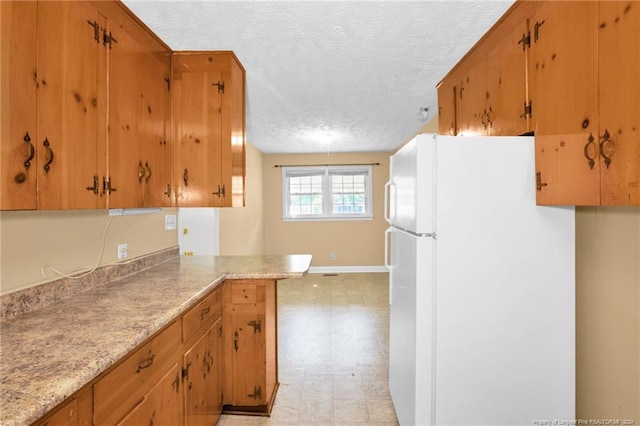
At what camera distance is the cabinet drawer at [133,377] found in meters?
1.01

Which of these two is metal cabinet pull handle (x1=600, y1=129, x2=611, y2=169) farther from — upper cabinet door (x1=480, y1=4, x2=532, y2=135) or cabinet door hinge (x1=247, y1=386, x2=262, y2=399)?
cabinet door hinge (x1=247, y1=386, x2=262, y2=399)

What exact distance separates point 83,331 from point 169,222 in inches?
60.6

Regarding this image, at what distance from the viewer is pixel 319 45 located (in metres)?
2.32

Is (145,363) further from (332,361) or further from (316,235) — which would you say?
(316,235)

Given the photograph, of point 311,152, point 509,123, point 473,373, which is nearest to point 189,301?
point 473,373

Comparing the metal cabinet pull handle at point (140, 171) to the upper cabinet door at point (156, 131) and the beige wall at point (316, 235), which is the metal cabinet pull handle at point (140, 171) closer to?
the upper cabinet door at point (156, 131)

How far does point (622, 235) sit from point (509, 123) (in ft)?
2.26

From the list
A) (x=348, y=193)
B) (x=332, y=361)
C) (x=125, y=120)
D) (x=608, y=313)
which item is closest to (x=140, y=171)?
(x=125, y=120)

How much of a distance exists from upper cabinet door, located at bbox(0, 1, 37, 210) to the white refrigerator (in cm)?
150

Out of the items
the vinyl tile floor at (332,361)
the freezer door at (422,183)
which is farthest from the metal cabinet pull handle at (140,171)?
the vinyl tile floor at (332,361)

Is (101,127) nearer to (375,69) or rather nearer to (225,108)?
(225,108)

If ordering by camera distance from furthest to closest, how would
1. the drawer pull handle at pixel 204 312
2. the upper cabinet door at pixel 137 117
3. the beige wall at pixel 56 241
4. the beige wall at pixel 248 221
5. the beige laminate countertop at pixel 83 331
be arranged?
the beige wall at pixel 248 221 → the drawer pull handle at pixel 204 312 → the upper cabinet door at pixel 137 117 → the beige wall at pixel 56 241 → the beige laminate countertop at pixel 83 331

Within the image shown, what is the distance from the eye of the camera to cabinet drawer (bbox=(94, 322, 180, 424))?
1013mm

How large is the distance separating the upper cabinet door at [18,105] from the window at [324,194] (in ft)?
18.6
